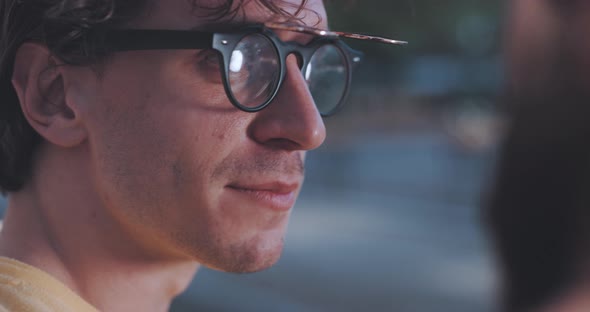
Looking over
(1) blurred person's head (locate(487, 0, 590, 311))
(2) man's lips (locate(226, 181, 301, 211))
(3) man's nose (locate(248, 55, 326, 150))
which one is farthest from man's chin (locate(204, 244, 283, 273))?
(1) blurred person's head (locate(487, 0, 590, 311))

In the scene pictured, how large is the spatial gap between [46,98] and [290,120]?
1.94 feet

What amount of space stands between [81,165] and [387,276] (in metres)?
8.59

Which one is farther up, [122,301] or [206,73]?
[206,73]

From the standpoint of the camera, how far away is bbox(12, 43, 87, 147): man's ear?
5.99 ft

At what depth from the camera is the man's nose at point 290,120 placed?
1790mm

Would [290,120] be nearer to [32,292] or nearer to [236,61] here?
[236,61]

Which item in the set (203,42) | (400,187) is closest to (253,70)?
(203,42)

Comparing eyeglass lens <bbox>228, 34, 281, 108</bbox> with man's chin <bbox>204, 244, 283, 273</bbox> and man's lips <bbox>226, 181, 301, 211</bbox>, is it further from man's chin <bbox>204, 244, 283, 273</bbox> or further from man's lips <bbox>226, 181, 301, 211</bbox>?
man's chin <bbox>204, 244, 283, 273</bbox>

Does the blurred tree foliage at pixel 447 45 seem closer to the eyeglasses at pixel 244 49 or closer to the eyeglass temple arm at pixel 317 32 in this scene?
the eyeglass temple arm at pixel 317 32

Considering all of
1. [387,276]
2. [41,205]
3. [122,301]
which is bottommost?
[387,276]

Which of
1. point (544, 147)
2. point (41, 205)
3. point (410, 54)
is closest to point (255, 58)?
point (41, 205)

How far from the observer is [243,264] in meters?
1.81

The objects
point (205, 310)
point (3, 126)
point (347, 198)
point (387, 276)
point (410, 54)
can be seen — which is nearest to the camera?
point (3, 126)

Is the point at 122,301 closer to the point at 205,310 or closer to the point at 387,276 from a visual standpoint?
the point at 205,310
